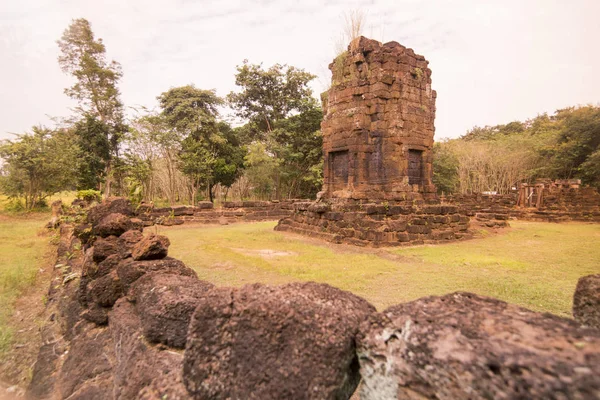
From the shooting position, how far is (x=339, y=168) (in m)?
10.5

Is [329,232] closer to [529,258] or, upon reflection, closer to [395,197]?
[395,197]

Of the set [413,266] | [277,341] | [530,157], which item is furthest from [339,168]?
[530,157]

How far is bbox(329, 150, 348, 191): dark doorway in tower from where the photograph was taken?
34.0 feet

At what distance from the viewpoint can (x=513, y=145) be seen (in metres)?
29.7

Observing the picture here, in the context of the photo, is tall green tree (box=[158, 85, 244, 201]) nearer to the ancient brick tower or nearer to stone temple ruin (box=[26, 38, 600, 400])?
the ancient brick tower

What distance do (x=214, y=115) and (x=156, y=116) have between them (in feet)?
14.8


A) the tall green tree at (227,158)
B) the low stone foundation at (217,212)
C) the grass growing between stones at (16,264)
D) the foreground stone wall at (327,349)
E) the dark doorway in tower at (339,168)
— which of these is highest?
the tall green tree at (227,158)

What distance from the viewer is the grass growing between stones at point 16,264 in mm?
3538

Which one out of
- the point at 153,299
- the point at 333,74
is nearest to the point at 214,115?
the point at 333,74

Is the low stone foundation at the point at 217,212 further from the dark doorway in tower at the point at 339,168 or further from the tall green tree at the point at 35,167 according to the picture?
the tall green tree at the point at 35,167

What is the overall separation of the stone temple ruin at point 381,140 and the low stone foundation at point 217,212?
502 centimetres

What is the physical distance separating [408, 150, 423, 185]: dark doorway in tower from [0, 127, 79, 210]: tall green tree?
702 inches

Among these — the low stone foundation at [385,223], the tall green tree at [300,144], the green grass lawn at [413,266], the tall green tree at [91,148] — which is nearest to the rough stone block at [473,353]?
the green grass lawn at [413,266]

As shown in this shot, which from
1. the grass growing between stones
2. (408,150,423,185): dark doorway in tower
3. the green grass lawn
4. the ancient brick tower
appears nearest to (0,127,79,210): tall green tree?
the grass growing between stones
